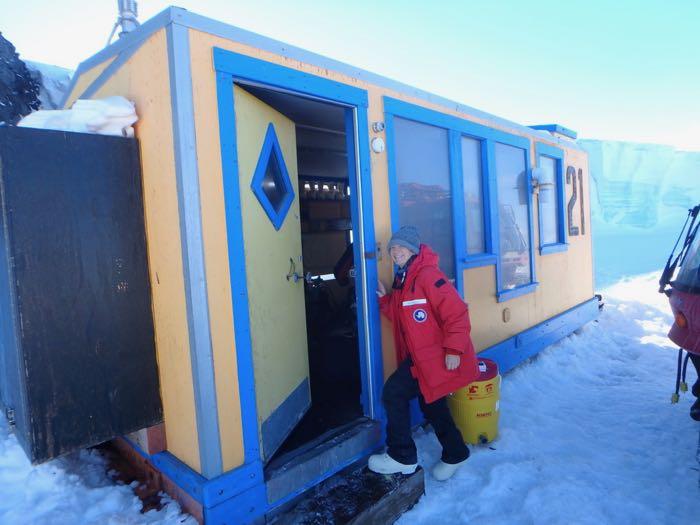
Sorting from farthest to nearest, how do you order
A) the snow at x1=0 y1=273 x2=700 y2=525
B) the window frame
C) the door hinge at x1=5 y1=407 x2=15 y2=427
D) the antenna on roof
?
the window frame
the antenna on roof
the snow at x1=0 y1=273 x2=700 y2=525
the door hinge at x1=5 y1=407 x2=15 y2=427

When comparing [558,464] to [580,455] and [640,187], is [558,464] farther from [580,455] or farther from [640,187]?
[640,187]

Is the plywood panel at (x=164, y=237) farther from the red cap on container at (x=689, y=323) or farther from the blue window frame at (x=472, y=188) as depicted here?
the red cap on container at (x=689, y=323)

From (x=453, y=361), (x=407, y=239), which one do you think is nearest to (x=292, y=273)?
(x=407, y=239)

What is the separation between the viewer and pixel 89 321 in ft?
6.97

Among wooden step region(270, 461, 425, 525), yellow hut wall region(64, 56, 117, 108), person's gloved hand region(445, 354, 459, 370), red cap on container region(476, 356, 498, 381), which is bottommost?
wooden step region(270, 461, 425, 525)

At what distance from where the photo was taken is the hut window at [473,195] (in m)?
4.16

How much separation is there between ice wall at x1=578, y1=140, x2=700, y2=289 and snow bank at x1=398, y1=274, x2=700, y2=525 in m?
22.4

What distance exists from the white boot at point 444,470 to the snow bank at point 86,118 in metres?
2.79

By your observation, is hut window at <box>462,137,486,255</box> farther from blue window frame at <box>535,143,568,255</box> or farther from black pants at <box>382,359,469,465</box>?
black pants at <box>382,359,469,465</box>

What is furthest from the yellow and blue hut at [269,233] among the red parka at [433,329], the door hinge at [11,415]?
the door hinge at [11,415]

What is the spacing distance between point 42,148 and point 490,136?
3784 millimetres

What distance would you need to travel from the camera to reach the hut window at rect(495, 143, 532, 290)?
4.61 m

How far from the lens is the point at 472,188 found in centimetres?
425

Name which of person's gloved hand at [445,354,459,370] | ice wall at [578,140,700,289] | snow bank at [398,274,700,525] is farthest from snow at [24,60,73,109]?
ice wall at [578,140,700,289]
